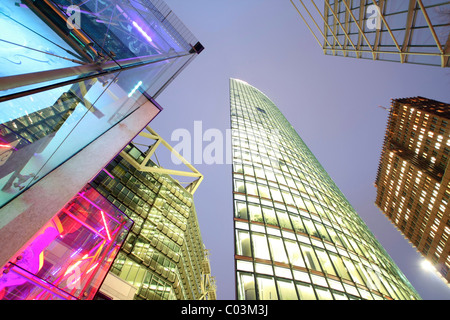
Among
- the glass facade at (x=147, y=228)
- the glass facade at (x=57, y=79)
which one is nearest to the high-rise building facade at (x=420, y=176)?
the glass facade at (x=147, y=228)

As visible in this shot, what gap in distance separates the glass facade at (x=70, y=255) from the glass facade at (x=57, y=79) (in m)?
2.90

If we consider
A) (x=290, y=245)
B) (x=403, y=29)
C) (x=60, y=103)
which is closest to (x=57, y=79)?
(x=60, y=103)

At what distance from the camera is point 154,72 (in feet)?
31.9

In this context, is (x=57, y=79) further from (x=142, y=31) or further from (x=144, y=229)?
(x=144, y=229)

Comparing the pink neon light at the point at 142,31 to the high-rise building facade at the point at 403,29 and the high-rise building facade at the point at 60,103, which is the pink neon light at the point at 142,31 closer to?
the high-rise building facade at the point at 60,103

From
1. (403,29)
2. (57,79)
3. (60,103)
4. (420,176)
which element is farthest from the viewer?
(420,176)

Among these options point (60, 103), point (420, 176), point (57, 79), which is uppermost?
point (57, 79)

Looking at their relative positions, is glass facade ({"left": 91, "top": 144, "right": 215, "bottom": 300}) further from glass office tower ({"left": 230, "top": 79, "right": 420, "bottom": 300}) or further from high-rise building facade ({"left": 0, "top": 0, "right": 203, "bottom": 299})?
glass office tower ({"left": 230, "top": 79, "right": 420, "bottom": 300})

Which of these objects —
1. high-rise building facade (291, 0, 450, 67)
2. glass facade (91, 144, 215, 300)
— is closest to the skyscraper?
glass facade (91, 144, 215, 300)

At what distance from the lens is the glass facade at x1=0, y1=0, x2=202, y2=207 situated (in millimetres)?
3859

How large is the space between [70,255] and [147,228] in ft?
44.3

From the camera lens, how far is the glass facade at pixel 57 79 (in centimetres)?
386

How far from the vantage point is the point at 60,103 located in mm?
4711

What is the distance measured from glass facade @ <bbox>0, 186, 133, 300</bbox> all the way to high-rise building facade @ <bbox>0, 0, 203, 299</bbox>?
6 centimetres
